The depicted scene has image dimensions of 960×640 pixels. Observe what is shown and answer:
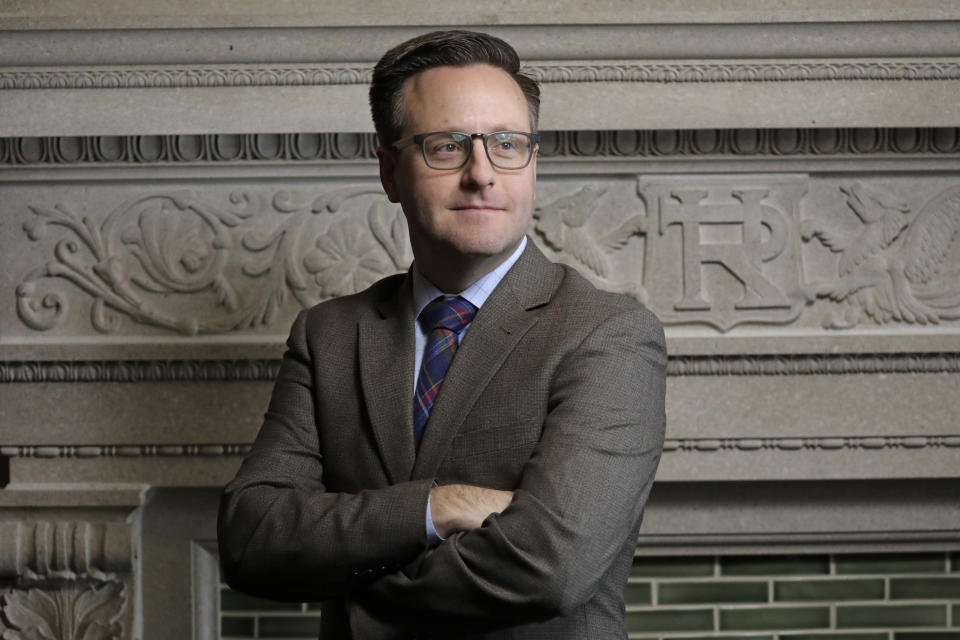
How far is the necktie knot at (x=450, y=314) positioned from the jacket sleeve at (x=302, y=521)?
0.73 feet

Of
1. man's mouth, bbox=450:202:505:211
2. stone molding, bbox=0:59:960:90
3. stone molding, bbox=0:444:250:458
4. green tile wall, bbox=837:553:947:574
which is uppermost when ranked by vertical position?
stone molding, bbox=0:59:960:90

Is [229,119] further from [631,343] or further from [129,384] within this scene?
[631,343]

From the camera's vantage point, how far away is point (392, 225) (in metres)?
2.31

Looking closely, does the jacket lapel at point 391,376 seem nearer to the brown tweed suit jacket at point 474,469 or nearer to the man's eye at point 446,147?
the brown tweed suit jacket at point 474,469

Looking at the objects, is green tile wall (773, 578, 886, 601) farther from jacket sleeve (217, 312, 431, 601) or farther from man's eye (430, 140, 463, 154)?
man's eye (430, 140, 463, 154)

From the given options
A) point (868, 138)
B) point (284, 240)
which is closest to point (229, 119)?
point (284, 240)

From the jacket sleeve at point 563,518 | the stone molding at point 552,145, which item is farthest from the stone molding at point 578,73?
the jacket sleeve at point 563,518

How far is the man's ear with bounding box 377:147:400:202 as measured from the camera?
157 cm

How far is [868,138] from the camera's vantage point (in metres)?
2.27

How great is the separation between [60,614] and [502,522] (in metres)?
1.40

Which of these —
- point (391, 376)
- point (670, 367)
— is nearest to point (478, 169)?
point (391, 376)

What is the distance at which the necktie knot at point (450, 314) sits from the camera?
1548 mm

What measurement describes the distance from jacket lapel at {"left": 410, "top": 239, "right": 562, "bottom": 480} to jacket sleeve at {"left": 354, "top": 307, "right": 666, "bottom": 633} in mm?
99

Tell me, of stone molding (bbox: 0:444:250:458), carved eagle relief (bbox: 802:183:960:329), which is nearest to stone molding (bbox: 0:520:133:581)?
stone molding (bbox: 0:444:250:458)
